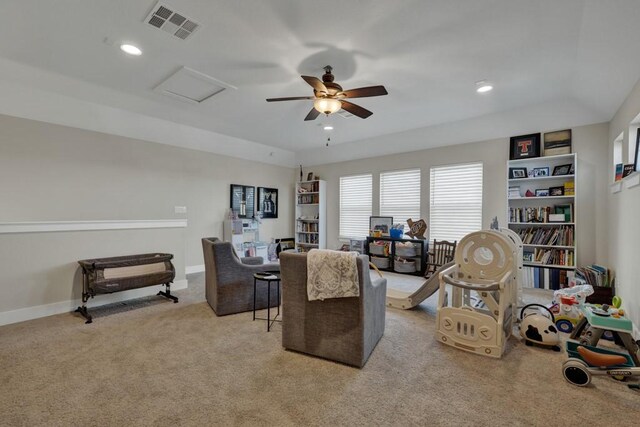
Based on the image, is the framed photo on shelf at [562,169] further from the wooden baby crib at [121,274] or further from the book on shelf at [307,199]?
the wooden baby crib at [121,274]

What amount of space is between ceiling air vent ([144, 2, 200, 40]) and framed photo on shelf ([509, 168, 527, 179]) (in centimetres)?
503

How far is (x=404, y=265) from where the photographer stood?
5.81m

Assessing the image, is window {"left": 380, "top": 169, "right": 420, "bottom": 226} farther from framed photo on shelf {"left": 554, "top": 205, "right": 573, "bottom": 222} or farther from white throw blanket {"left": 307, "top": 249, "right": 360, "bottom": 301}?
white throw blanket {"left": 307, "top": 249, "right": 360, "bottom": 301}

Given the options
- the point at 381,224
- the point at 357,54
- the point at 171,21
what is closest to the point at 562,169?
the point at 381,224

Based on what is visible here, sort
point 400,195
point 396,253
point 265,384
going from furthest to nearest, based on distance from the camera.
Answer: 1. point 400,195
2. point 396,253
3. point 265,384

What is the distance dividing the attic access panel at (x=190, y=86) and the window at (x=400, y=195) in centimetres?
388

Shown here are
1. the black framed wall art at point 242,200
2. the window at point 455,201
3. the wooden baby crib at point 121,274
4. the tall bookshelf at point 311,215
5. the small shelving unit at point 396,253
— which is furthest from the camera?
the tall bookshelf at point 311,215

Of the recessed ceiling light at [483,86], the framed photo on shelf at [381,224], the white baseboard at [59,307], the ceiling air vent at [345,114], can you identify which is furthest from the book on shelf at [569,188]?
the white baseboard at [59,307]

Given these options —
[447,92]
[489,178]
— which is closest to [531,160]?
[489,178]

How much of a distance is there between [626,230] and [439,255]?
2.71m

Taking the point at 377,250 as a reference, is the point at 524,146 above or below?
above

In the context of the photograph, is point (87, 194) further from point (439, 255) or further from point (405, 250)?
point (439, 255)

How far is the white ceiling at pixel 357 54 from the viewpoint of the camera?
8.06ft

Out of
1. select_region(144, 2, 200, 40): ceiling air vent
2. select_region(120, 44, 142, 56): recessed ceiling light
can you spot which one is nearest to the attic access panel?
select_region(120, 44, 142, 56): recessed ceiling light
